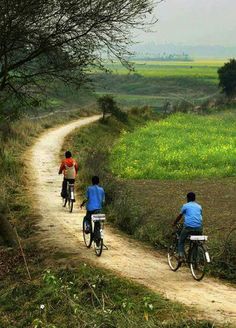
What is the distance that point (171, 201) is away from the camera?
2450 cm

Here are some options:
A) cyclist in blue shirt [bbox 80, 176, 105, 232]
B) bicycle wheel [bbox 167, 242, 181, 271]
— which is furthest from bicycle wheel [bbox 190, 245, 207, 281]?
cyclist in blue shirt [bbox 80, 176, 105, 232]

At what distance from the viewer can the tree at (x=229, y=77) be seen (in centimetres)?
9831

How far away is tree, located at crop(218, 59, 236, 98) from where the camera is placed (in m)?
98.3

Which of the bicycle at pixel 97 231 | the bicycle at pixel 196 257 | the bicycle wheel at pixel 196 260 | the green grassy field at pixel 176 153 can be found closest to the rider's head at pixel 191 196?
the bicycle at pixel 196 257

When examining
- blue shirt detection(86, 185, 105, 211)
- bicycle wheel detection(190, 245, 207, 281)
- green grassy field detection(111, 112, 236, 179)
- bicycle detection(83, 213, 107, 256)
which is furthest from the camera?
green grassy field detection(111, 112, 236, 179)

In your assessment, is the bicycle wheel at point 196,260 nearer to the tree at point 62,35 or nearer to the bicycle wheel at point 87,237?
the bicycle wheel at point 87,237

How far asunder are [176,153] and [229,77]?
63220 millimetres

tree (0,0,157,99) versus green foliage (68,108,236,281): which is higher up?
tree (0,0,157,99)

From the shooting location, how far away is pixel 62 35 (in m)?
16.2

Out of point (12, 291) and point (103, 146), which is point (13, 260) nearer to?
point (12, 291)

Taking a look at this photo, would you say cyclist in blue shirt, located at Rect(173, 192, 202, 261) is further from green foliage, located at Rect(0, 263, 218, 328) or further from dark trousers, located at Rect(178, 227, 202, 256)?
green foliage, located at Rect(0, 263, 218, 328)

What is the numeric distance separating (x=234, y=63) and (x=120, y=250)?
8750 centimetres

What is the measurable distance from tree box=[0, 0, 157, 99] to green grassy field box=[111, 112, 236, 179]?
1461 centimetres

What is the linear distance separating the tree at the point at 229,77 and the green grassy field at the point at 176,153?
40.8 m
